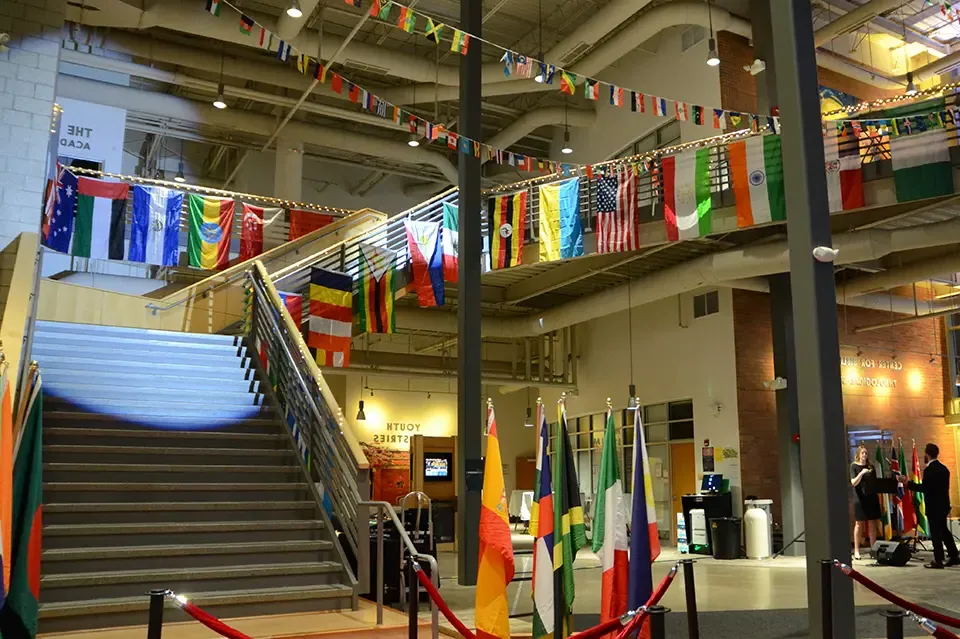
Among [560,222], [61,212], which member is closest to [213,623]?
[560,222]

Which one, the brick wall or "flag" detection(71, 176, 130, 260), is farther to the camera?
the brick wall

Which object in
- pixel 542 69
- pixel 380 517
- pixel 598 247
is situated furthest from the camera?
pixel 598 247

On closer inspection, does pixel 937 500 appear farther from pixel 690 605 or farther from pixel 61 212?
pixel 61 212

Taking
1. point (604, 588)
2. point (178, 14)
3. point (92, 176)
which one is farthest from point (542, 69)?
point (92, 176)

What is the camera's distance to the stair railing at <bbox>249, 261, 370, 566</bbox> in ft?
23.6

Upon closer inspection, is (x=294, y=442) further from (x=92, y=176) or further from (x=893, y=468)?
(x=893, y=468)

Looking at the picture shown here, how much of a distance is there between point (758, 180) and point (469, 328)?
14.5 ft

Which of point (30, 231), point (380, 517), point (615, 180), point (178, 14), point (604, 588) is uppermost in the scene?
point (178, 14)

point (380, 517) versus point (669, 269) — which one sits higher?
point (669, 269)

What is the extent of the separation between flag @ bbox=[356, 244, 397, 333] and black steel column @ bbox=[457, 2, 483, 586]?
2933mm

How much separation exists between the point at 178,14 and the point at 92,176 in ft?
11.4

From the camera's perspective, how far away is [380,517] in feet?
21.6

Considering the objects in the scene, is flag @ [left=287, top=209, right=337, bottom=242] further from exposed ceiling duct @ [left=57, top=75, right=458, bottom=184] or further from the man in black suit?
the man in black suit

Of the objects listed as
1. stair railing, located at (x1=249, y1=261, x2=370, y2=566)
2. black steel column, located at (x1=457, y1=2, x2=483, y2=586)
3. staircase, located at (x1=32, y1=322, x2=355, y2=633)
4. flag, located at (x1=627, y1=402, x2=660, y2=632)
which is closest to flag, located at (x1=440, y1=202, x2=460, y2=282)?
black steel column, located at (x1=457, y1=2, x2=483, y2=586)
